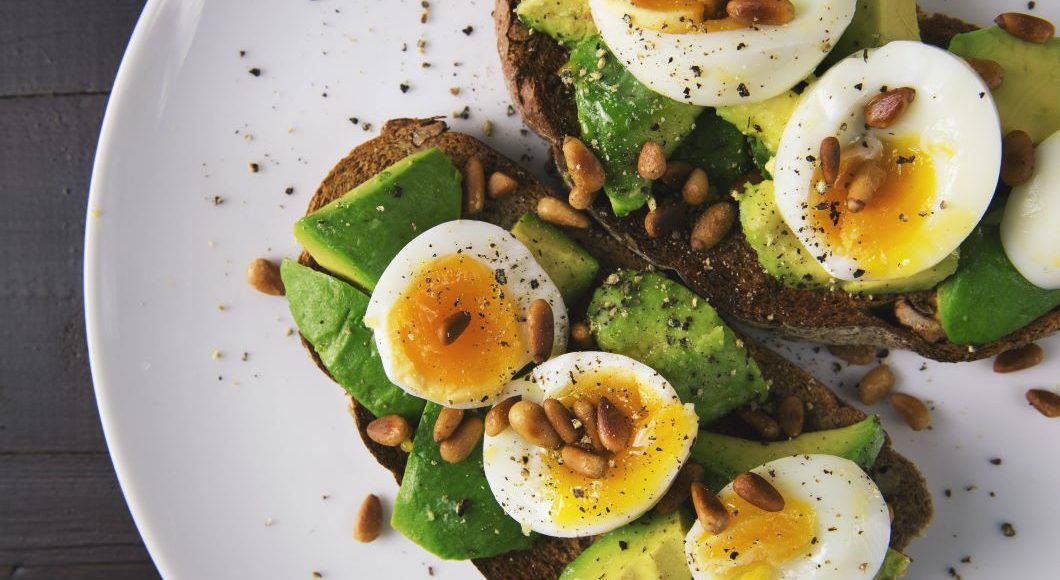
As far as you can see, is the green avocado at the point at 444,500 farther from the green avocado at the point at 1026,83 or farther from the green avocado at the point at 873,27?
the green avocado at the point at 1026,83

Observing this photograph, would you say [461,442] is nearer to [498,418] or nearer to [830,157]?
[498,418]

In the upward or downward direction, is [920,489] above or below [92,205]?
below

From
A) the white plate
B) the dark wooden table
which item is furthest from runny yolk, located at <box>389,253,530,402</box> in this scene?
the dark wooden table

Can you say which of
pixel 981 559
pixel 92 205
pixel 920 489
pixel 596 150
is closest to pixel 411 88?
pixel 596 150

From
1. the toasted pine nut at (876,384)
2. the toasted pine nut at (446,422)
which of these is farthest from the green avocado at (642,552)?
the toasted pine nut at (876,384)

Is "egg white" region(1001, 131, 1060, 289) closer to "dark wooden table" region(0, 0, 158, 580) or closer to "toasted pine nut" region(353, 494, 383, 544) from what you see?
"toasted pine nut" region(353, 494, 383, 544)

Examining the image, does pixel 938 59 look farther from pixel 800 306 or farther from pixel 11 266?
pixel 11 266
